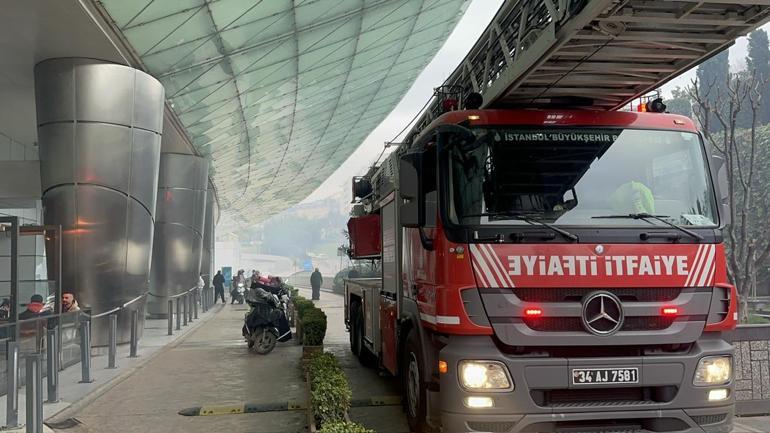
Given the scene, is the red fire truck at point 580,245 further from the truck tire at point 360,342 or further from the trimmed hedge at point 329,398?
the truck tire at point 360,342

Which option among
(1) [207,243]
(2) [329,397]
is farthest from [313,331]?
(1) [207,243]

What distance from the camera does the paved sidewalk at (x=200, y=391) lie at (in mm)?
6844

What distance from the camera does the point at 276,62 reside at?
746 inches

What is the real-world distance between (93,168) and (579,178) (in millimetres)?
10259

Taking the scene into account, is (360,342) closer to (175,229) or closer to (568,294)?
(568,294)

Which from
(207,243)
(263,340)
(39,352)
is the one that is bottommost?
(263,340)

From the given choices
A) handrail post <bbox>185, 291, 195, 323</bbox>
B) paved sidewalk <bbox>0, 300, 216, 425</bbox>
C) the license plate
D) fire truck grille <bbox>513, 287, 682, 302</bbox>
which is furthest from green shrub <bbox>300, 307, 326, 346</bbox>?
handrail post <bbox>185, 291, 195, 323</bbox>

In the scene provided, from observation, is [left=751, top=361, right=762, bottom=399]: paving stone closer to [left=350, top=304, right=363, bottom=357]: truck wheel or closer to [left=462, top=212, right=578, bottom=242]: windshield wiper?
[left=462, top=212, right=578, bottom=242]: windshield wiper

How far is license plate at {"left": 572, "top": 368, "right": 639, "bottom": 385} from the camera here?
4.50 metres

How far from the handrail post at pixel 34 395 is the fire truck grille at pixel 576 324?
4512 millimetres

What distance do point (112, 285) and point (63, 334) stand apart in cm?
266

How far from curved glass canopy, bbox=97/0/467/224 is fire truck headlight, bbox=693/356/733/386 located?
1049 centimetres

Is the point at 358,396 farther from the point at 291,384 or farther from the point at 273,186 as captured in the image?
the point at 273,186

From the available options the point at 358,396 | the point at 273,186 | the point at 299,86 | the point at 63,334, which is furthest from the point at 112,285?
the point at 273,186
